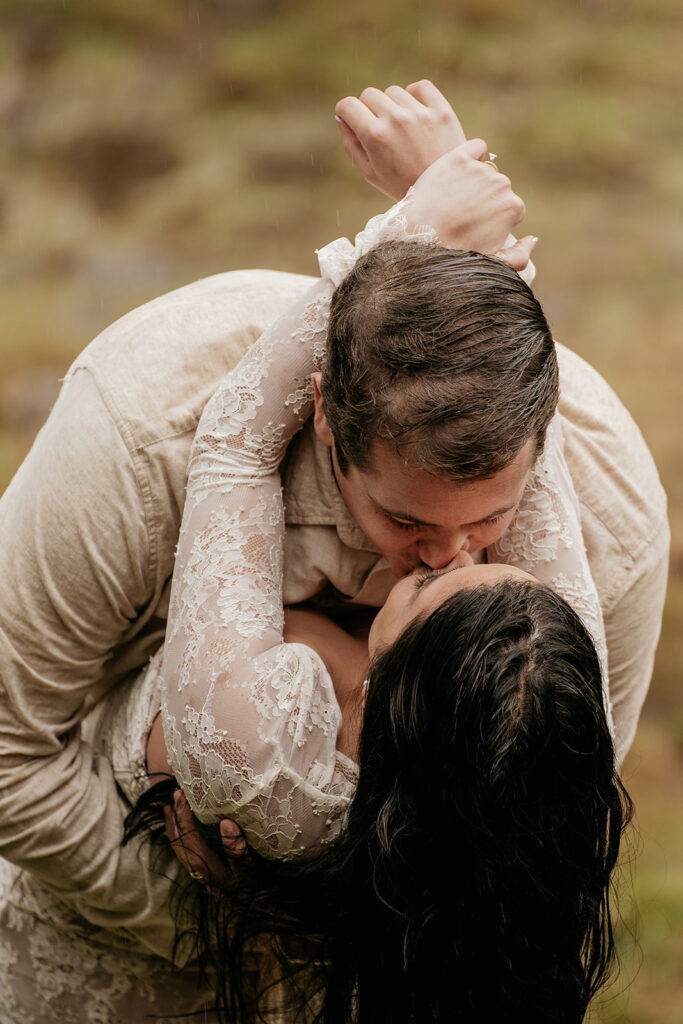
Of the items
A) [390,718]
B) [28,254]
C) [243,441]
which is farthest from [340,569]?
[28,254]

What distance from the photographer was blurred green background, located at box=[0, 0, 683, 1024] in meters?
6.48

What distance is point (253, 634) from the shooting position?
2.20m

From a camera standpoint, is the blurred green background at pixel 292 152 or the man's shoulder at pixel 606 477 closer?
the man's shoulder at pixel 606 477

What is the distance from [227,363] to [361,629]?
1.98ft

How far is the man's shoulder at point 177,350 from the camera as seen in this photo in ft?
7.89

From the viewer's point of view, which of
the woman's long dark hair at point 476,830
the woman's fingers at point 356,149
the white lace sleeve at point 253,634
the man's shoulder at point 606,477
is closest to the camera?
the woman's long dark hair at point 476,830

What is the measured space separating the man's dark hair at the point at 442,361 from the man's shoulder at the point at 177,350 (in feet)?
1.32

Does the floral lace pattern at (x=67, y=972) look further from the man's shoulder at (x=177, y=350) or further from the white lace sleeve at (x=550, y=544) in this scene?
the white lace sleeve at (x=550, y=544)

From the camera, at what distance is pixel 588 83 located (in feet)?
26.9

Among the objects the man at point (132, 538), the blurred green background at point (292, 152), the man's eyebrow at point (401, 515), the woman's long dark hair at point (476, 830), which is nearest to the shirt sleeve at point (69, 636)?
the man at point (132, 538)

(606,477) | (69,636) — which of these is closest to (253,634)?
(69,636)

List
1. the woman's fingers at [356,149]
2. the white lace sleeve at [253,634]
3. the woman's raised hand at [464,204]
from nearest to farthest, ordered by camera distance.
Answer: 1. the white lace sleeve at [253,634]
2. the woman's raised hand at [464,204]
3. the woman's fingers at [356,149]

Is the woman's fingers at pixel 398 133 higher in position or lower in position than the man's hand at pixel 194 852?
higher

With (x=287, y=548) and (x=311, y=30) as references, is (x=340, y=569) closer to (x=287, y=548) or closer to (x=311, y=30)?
(x=287, y=548)
